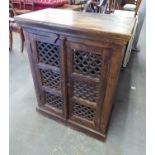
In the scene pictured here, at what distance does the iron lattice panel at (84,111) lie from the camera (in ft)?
4.37

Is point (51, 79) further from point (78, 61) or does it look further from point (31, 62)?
point (78, 61)

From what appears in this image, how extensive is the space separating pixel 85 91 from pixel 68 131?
52 cm

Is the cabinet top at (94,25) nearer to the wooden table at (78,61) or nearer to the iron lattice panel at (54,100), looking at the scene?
the wooden table at (78,61)

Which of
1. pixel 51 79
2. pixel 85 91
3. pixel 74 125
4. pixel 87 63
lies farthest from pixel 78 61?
pixel 74 125

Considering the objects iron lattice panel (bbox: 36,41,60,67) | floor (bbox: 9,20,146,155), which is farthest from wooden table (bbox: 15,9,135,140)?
floor (bbox: 9,20,146,155)

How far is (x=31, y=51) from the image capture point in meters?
1.26

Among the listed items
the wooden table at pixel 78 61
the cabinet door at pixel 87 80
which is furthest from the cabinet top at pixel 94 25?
the cabinet door at pixel 87 80

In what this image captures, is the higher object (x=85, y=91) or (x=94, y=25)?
(x=94, y=25)

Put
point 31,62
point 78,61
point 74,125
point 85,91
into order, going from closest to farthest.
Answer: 1. point 78,61
2. point 85,91
3. point 31,62
4. point 74,125

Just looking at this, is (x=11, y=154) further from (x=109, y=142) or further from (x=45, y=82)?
(x=109, y=142)

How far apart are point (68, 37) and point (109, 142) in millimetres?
1034

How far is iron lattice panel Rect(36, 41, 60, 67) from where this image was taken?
1155 mm

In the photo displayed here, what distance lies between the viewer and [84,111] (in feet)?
4.48
